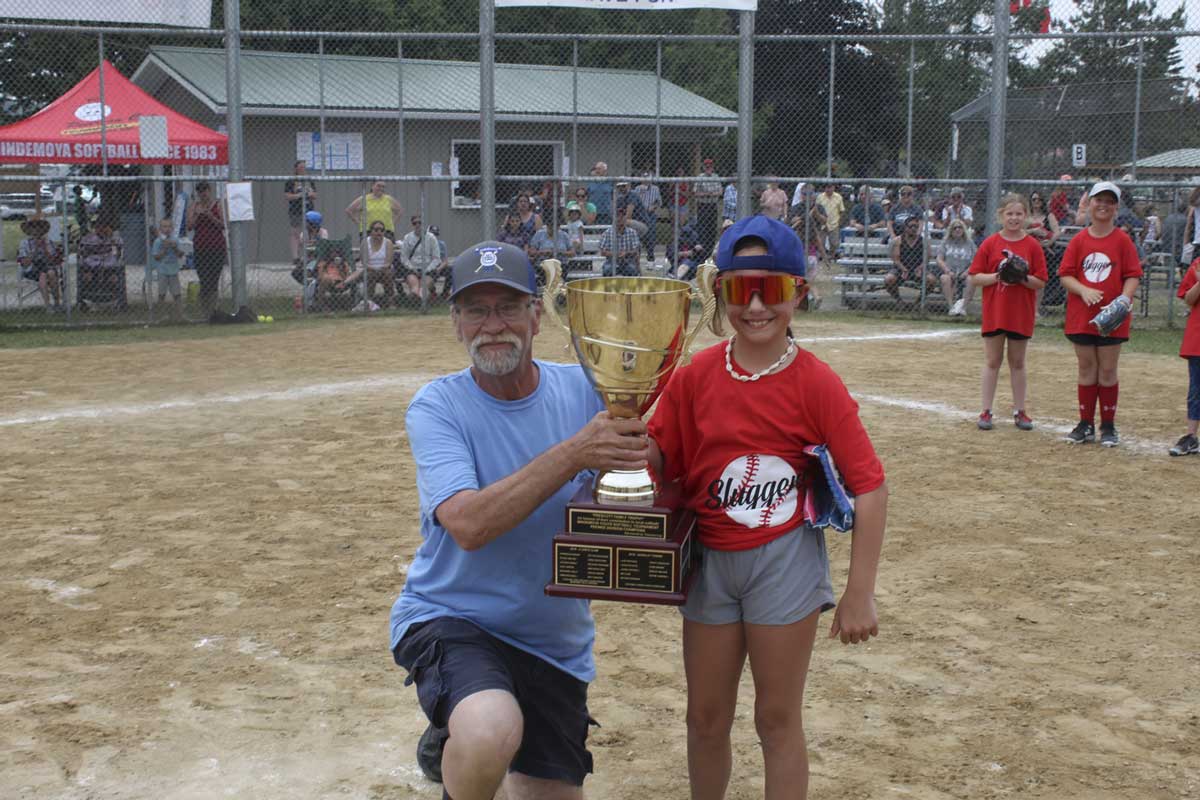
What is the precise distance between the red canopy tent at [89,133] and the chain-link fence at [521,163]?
4 cm

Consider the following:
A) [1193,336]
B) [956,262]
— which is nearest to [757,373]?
[1193,336]

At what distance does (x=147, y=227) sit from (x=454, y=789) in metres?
13.4

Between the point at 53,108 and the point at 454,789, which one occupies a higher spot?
the point at 53,108

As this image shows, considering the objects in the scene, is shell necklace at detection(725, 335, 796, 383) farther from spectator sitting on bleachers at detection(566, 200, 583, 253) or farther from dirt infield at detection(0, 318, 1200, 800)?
spectator sitting on bleachers at detection(566, 200, 583, 253)

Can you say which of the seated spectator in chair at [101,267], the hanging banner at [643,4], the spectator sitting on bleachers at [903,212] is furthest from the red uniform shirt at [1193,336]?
the seated spectator in chair at [101,267]

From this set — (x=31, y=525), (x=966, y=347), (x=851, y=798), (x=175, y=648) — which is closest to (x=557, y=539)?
(x=851, y=798)

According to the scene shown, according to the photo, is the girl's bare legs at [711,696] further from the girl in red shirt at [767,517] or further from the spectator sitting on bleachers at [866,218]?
the spectator sitting on bleachers at [866,218]

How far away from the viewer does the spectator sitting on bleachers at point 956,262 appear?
51.0 feet

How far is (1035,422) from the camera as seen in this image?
9.37 metres

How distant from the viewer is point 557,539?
117 inches

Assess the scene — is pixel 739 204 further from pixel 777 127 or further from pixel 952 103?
pixel 777 127

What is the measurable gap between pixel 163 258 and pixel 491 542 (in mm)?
13301

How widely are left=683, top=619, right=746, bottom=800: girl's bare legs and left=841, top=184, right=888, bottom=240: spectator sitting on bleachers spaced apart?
13648 millimetres

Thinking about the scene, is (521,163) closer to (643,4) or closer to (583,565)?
(643,4)
